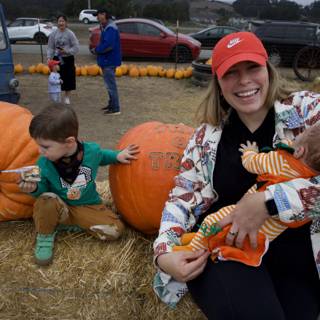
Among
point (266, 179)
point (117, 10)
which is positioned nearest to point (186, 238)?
point (266, 179)

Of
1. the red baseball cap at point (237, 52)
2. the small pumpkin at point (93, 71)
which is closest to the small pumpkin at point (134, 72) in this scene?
the small pumpkin at point (93, 71)

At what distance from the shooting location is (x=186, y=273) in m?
1.90

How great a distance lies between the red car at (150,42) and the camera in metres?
15.7

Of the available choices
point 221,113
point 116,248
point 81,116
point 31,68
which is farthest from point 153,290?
point 31,68

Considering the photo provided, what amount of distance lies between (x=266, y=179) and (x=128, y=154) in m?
1.06

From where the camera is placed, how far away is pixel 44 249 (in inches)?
→ 96.3

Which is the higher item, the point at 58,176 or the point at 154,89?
the point at 58,176

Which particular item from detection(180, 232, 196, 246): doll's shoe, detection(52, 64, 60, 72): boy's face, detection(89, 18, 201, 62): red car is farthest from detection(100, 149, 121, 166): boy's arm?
detection(89, 18, 201, 62): red car

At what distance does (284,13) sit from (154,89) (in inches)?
1551

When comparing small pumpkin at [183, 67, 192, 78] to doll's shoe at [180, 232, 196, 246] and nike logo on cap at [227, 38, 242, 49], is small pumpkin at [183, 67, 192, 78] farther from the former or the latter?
doll's shoe at [180, 232, 196, 246]

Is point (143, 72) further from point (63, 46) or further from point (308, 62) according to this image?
point (308, 62)

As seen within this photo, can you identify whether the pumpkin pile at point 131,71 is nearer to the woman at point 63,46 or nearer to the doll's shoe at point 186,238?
the woman at point 63,46

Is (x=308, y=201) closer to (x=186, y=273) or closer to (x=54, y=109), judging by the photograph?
(x=186, y=273)

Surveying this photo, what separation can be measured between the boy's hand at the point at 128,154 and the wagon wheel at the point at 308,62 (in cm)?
1098
